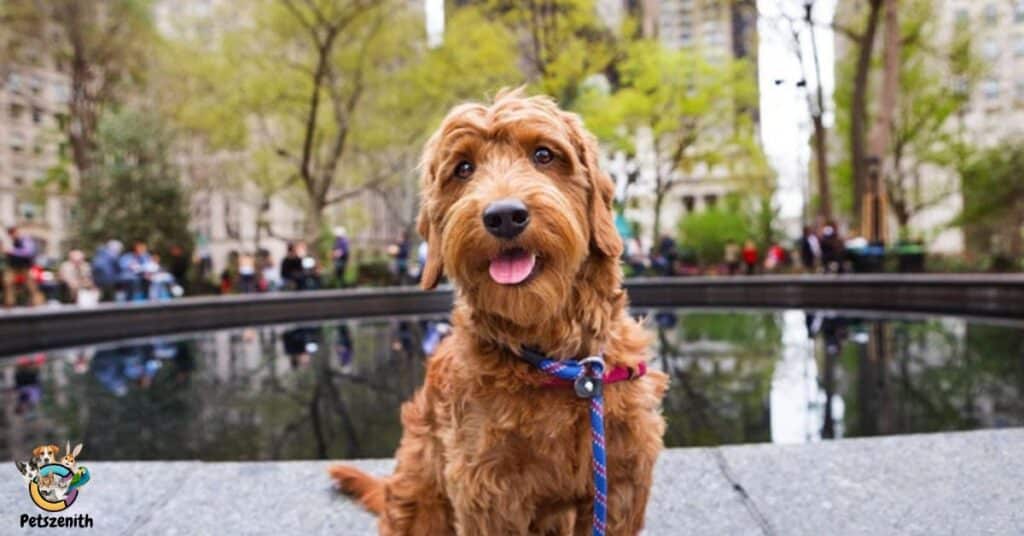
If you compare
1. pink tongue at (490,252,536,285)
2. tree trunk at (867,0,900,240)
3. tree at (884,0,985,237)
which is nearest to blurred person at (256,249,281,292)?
tree trunk at (867,0,900,240)

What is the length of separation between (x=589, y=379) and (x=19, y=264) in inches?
684

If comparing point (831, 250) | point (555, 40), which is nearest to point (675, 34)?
point (555, 40)

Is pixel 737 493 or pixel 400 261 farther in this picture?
pixel 400 261

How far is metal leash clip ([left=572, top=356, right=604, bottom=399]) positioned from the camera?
211 centimetres

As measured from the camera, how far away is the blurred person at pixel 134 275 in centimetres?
1805

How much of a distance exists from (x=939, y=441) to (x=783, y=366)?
4.22 metres

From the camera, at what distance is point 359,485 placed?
322 centimetres

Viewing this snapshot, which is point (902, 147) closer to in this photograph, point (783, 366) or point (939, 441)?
point (783, 366)

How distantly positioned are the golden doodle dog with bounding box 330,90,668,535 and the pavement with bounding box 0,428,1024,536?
86 cm

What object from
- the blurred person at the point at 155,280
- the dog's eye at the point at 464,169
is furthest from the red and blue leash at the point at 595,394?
the blurred person at the point at 155,280

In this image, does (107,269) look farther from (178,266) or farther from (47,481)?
(47,481)

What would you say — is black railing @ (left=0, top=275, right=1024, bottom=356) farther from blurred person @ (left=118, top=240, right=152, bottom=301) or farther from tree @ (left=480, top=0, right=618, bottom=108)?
tree @ (left=480, top=0, right=618, bottom=108)

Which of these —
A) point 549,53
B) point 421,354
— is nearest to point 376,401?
point 421,354

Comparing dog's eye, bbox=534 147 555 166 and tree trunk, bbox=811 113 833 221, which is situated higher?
tree trunk, bbox=811 113 833 221
